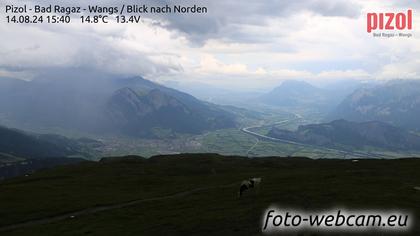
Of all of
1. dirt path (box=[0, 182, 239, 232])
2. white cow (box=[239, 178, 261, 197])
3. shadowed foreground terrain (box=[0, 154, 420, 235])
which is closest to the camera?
shadowed foreground terrain (box=[0, 154, 420, 235])

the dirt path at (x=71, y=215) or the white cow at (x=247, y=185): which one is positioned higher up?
the white cow at (x=247, y=185)

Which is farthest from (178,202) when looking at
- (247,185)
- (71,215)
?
(71,215)

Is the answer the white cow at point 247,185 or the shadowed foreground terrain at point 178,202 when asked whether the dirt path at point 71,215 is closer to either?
the shadowed foreground terrain at point 178,202

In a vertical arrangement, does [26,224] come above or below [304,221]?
below

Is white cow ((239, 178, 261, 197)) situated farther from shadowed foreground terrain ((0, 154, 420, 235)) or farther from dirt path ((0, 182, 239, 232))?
dirt path ((0, 182, 239, 232))

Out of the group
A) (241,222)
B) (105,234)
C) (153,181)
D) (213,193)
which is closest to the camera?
(241,222)

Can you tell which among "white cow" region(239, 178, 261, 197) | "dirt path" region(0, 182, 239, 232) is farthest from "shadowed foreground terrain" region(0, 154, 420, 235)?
"white cow" region(239, 178, 261, 197)

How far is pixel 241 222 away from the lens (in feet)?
165

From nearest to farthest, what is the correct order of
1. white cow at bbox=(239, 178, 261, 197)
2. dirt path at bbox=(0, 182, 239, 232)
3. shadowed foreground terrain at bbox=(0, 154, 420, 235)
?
shadowed foreground terrain at bbox=(0, 154, 420, 235) → white cow at bbox=(239, 178, 261, 197) → dirt path at bbox=(0, 182, 239, 232)

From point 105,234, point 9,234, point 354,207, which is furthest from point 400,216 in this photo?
point 9,234

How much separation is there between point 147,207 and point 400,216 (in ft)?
134

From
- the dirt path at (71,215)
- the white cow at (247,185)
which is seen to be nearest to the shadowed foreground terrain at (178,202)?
the dirt path at (71,215)

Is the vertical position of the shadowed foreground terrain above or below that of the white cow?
below

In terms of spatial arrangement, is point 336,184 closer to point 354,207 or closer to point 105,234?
point 354,207
